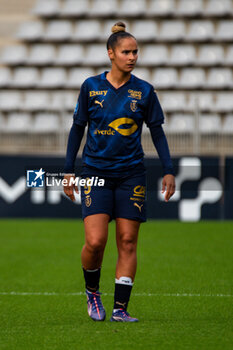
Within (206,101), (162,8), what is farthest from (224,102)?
(162,8)

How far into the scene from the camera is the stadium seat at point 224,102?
17.7 metres

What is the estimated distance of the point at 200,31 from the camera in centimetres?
1912

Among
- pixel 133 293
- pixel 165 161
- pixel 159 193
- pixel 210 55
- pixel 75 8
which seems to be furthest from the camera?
pixel 75 8

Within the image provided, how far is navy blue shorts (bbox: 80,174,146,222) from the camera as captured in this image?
441 centimetres

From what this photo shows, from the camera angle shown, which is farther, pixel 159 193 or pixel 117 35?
pixel 159 193

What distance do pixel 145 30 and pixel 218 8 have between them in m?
2.07

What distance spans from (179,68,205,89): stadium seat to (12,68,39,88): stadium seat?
3.82 m

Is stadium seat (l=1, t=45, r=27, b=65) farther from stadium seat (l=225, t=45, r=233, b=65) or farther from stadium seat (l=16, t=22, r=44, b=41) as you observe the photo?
stadium seat (l=225, t=45, r=233, b=65)

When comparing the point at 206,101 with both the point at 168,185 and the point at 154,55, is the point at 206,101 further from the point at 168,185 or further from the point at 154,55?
the point at 168,185

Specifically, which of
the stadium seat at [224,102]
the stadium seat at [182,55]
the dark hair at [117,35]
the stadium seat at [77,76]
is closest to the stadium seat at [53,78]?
the stadium seat at [77,76]

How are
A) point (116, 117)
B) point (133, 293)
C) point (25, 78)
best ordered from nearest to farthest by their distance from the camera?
1. point (116, 117)
2. point (133, 293)
3. point (25, 78)

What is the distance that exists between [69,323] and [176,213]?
8.23 m

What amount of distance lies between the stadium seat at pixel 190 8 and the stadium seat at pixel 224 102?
2685mm

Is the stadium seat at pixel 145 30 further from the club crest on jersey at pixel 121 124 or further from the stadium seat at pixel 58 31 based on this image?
the club crest on jersey at pixel 121 124
